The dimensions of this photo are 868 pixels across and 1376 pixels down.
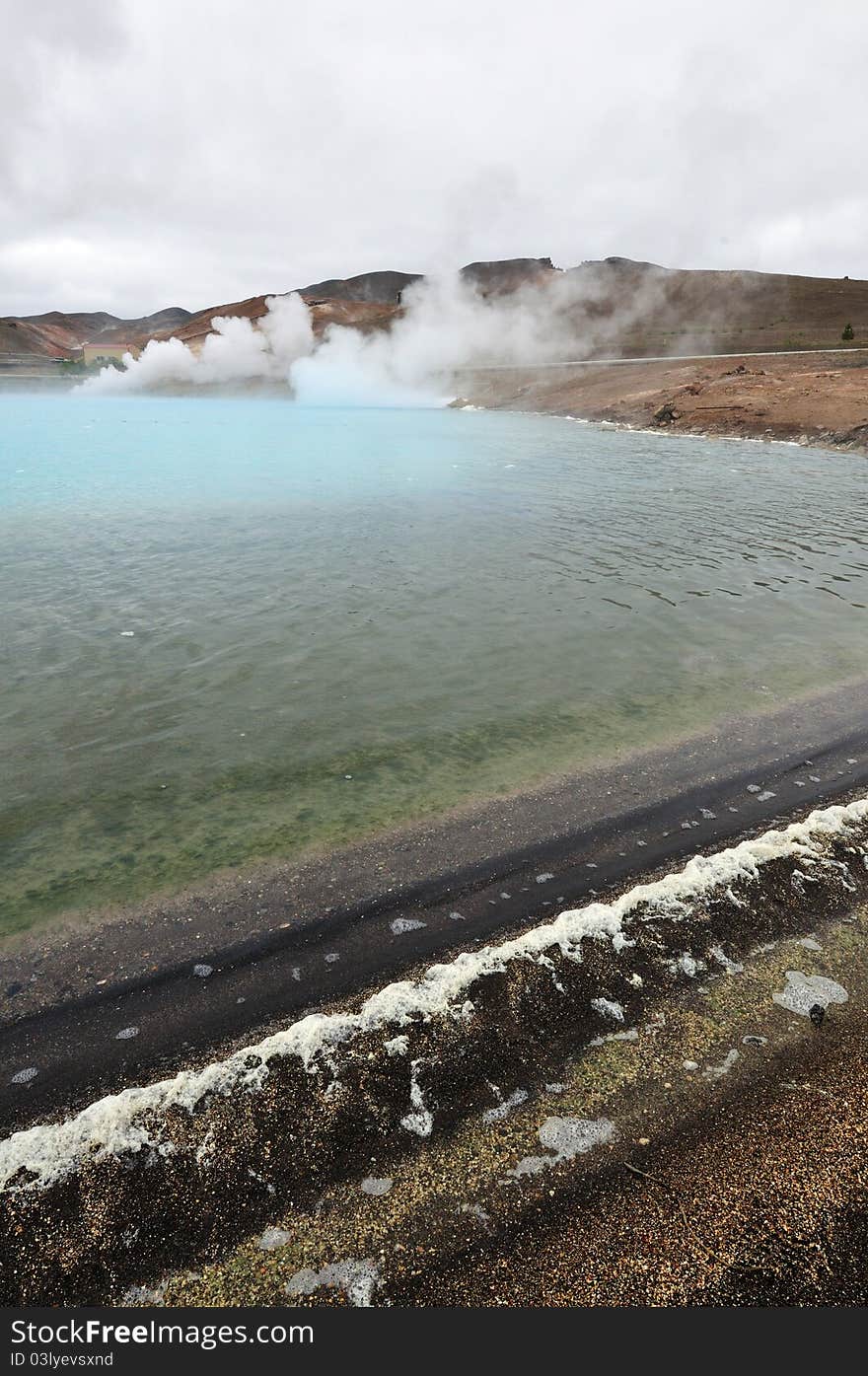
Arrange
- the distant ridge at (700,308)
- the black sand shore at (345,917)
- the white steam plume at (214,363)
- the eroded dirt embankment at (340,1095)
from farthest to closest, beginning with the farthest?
the white steam plume at (214,363) < the distant ridge at (700,308) < the black sand shore at (345,917) < the eroded dirt embankment at (340,1095)

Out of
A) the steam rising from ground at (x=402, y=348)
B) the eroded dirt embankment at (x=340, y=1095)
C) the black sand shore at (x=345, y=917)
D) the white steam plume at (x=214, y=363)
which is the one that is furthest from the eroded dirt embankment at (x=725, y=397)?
the white steam plume at (x=214, y=363)

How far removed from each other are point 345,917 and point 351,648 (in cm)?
676

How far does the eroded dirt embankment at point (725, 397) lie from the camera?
151ft

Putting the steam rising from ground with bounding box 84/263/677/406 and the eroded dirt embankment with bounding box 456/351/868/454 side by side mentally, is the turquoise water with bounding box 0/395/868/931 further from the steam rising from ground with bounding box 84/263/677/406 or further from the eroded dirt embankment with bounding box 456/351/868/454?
the steam rising from ground with bounding box 84/263/677/406

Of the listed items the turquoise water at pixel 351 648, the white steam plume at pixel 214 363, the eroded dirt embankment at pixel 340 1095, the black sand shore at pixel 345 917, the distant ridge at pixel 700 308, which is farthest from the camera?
the white steam plume at pixel 214 363

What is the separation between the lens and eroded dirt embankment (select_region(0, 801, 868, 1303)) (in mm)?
3617

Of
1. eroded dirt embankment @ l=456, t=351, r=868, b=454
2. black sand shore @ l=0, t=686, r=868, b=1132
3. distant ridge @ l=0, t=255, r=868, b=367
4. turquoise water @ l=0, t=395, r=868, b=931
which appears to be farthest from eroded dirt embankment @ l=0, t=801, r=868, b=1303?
distant ridge @ l=0, t=255, r=868, b=367

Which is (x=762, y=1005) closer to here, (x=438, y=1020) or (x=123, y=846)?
(x=438, y=1020)

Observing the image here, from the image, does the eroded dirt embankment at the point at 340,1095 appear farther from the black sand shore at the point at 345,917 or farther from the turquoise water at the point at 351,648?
the turquoise water at the point at 351,648

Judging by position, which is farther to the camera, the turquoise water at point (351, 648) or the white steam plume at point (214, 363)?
the white steam plume at point (214, 363)

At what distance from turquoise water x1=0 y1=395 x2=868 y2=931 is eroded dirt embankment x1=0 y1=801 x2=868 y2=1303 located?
2.52 metres

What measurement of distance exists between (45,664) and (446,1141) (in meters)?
10.2

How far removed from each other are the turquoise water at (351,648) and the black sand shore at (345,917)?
1.96 feet

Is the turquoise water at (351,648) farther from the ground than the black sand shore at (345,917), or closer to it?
farther from the ground
